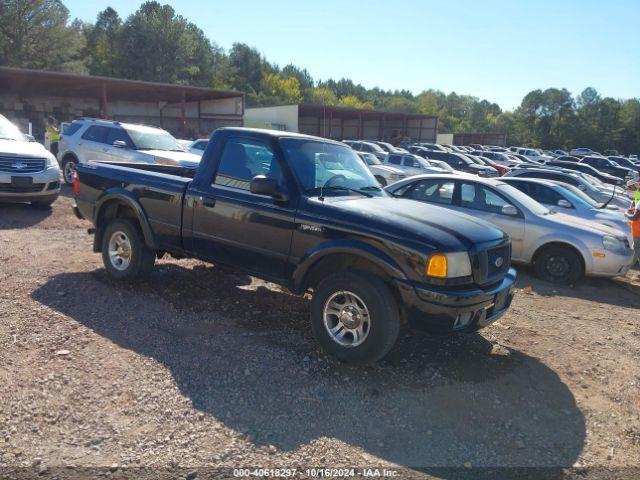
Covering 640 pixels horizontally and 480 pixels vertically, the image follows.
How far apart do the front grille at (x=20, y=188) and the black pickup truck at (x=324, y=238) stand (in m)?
4.33

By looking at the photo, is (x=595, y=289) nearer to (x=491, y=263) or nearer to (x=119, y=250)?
(x=491, y=263)

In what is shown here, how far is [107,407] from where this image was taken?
3.50 metres

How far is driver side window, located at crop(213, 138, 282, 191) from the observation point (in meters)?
4.88

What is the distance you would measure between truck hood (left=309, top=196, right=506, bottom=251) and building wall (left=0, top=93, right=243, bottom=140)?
31161 millimetres

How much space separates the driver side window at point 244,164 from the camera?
16.0 feet

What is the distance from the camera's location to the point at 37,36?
169 feet

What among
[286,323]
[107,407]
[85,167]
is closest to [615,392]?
[286,323]

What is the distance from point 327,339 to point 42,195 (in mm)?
7779

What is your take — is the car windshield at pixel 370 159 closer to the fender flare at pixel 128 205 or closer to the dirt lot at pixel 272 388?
the dirt lot at pixel 272 388

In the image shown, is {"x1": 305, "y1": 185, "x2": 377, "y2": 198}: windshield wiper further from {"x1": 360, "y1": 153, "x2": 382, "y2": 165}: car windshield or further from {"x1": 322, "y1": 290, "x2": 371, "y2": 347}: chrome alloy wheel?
{"x1": 360, "y1": 153, "x2": 382, "y2": 165}: car windshield

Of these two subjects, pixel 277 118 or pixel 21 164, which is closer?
pixel 21 164

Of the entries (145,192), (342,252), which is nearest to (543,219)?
(342,252)

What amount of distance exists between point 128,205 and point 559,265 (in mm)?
6336

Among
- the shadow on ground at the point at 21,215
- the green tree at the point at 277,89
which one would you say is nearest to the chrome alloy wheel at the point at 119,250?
the shadow on ground at the point at 21,215
